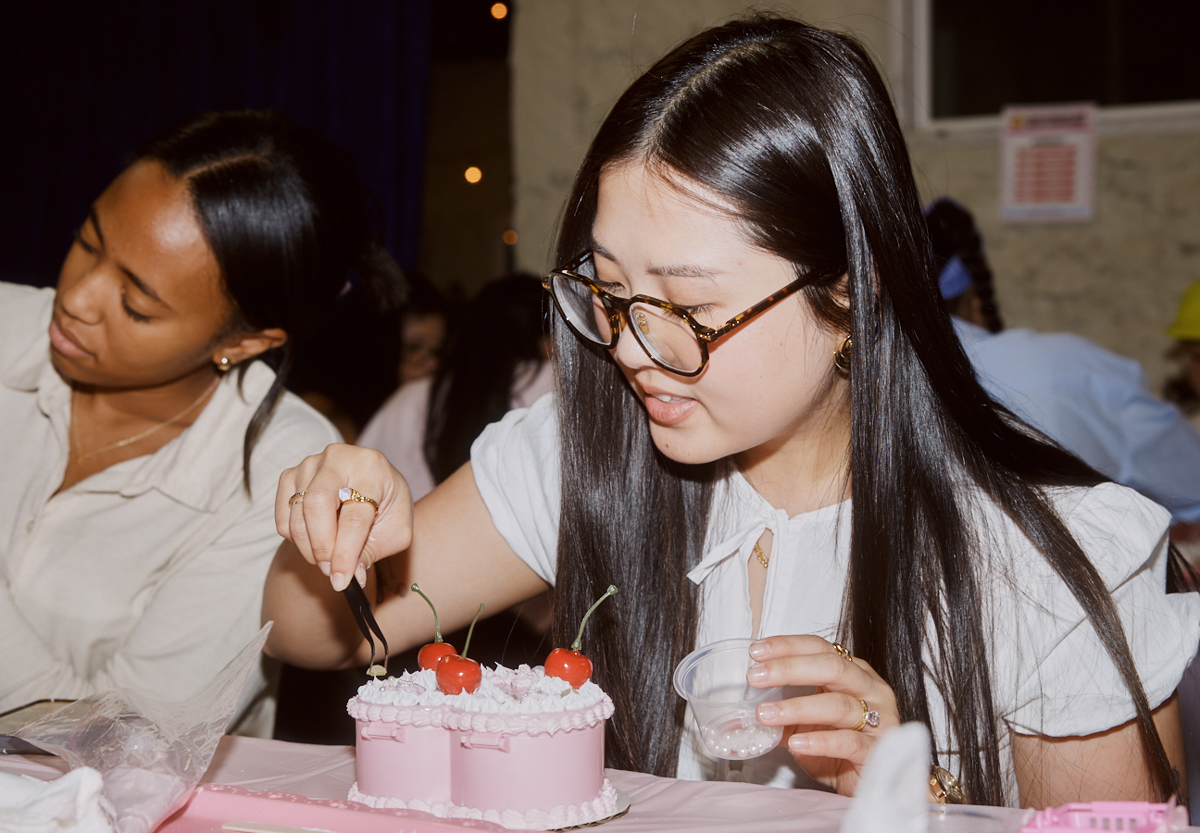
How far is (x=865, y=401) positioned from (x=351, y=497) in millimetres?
560

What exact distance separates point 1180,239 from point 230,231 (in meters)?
3.08

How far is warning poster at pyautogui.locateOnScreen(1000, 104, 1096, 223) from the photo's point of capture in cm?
340

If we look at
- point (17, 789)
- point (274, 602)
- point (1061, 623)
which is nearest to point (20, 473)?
point (274, 602)

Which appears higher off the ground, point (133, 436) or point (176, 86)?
point (176, 86)

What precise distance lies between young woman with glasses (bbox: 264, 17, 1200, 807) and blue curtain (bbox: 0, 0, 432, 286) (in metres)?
2.72

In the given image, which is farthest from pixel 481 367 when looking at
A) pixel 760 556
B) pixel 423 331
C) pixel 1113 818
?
pixel 1113 818

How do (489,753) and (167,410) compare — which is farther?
(167,410)

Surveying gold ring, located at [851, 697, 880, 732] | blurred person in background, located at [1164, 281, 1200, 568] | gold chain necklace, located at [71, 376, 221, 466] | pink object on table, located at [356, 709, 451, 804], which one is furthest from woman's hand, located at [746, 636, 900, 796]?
blurred person in background, located at [1164, 281, 1200, 568]

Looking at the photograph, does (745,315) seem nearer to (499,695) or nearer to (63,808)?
(499,695)

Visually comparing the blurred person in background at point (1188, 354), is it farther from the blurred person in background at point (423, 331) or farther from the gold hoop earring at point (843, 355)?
the gold hoop earring at point (843, 355)

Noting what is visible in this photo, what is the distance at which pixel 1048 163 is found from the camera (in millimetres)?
3430

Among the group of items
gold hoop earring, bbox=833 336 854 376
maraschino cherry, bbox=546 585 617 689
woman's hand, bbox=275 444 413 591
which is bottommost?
maraschino cherry, bbox=546 585 617 689

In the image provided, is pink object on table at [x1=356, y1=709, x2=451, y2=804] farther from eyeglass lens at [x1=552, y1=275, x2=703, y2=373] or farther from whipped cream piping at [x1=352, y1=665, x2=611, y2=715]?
eyeglass lens at [x1=552, y1=275, x2=703, y2=373]

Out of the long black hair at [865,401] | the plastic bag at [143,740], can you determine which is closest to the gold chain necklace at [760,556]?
the long black hair at [865,401]
